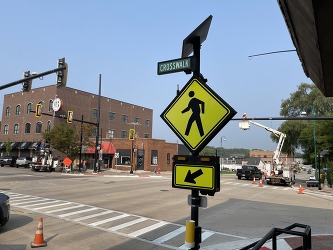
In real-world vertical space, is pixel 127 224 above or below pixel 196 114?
below

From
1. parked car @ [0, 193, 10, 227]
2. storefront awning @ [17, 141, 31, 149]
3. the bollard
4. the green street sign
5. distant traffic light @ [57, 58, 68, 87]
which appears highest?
distant traffic light @ [57, 58, 68, 87]

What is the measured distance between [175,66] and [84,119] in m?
62.8

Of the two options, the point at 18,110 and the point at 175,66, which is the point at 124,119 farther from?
the point at 175,66

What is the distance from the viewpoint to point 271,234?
416 centimetres

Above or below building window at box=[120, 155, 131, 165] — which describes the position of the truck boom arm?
above

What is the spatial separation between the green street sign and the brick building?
1762 inches

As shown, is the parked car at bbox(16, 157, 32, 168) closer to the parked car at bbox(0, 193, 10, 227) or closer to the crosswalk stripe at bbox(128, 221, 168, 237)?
the parked car at bbox(0, 193, 10, 227)

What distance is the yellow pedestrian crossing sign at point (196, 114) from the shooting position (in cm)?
393

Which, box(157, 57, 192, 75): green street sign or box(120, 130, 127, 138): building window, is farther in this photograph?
box(120, 130, 127, 138): building window

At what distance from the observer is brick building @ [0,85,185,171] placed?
183 feet

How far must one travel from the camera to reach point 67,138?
4538cm

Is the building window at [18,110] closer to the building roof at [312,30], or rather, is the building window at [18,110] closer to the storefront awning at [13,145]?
the storefront awning at [13,145]

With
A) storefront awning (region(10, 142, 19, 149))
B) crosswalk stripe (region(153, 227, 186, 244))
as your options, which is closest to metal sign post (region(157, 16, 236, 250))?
crosswalk stripe (region(153, 227, 186, 244))

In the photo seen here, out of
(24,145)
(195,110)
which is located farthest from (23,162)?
(195,110)
